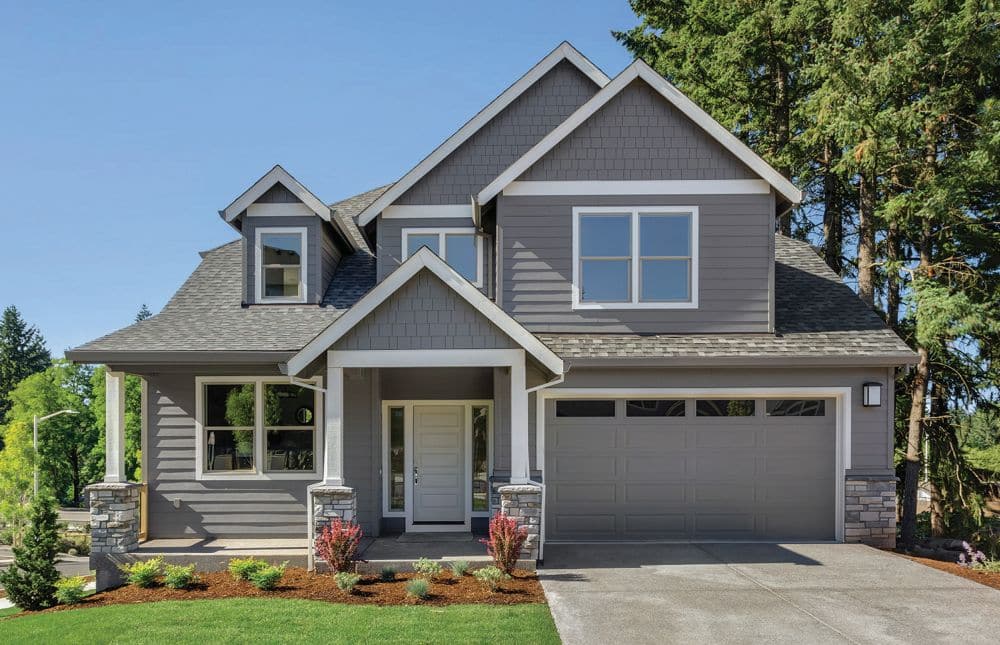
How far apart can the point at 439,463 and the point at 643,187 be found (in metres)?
5.58

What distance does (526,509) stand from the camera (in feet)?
27.3

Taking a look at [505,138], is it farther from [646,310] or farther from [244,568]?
[244,568]

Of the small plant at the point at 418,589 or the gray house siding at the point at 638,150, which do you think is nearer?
the small plant at the point at 418,589

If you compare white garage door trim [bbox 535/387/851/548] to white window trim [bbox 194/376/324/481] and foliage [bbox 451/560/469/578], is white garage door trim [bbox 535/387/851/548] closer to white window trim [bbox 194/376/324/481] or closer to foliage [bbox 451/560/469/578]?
foliage [bbox 451/560/469/578]

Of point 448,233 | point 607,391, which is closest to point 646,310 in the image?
point 607,391

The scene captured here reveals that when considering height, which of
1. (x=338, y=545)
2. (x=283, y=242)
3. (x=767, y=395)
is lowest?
(x=338, y=545)

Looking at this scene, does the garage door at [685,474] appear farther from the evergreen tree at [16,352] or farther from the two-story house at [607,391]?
the evergreen tree at [16,352]

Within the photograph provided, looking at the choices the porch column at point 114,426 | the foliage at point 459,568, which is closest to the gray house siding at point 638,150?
the foliage at point 459,568

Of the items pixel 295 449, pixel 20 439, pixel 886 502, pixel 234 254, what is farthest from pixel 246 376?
pixel 20 439

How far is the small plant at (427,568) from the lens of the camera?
26.4 feet

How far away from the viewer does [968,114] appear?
13273mm

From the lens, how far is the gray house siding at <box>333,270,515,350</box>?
8.30 metres

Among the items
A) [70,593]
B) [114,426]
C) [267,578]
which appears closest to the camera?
[267,578]

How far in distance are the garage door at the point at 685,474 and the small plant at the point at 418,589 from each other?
3.21 metres
